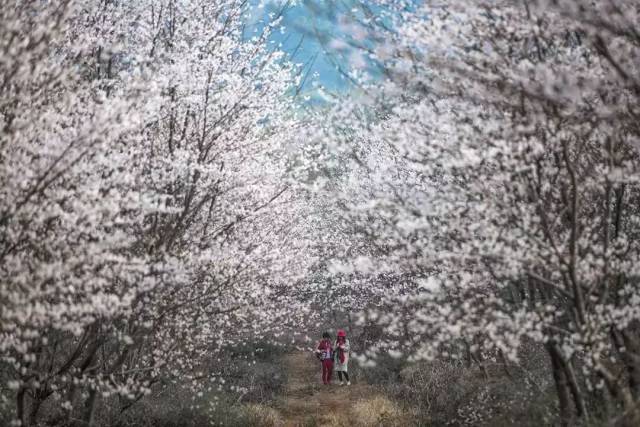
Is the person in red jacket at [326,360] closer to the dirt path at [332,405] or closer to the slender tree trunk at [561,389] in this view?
the dirt path at [332,405]

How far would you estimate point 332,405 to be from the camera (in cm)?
1288

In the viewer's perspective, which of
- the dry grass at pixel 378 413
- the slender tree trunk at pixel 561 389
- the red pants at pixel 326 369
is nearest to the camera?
the slender tree trunk at pixel 561 389

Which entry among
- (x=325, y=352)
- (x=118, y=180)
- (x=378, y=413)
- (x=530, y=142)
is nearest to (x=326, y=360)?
(x=325, y=352)

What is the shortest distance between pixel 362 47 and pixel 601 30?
2.82 m

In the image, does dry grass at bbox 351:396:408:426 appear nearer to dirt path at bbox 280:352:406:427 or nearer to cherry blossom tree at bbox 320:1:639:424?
dirt path at bbox 280:352:406:427

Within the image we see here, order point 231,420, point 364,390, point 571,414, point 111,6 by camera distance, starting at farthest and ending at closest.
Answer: point 364,390, point 231,420, point 111,6, point 571,414

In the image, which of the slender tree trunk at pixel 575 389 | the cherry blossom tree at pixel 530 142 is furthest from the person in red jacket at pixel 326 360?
the slender tree trunk at pixel 575 389

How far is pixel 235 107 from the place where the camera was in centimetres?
841

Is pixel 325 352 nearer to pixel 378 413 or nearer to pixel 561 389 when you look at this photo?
pixel 378 413

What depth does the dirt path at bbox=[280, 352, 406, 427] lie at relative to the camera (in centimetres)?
1086

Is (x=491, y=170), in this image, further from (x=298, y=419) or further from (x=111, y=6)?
(x=298, y=419)

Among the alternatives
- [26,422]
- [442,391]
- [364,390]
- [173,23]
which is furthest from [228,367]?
[173,23]

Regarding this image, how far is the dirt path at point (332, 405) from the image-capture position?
10859mm

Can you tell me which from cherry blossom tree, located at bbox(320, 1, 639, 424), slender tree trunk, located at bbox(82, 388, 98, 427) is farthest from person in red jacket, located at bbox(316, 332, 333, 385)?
cherry blossom tree, located at bbox(320, 1, 639, 424)
